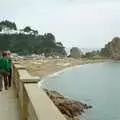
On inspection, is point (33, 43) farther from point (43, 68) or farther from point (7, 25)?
point (43, 68)

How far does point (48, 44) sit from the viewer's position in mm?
130625

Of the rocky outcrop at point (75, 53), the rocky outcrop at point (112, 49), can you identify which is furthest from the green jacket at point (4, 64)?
the rocky outcrop at point (75, 53)

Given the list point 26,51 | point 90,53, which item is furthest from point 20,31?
point 90,53

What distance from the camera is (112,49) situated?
15075cm

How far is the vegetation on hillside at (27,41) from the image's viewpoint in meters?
117

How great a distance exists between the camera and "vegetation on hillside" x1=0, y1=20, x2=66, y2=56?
117 meters

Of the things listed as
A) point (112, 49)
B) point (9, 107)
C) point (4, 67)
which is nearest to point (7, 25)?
point (112, 49)

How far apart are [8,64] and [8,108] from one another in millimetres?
3129

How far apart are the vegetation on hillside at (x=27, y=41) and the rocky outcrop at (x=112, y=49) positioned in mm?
21176

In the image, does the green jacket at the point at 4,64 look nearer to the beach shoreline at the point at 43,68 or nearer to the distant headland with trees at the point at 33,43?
the beach shoreline at the point at 43,68

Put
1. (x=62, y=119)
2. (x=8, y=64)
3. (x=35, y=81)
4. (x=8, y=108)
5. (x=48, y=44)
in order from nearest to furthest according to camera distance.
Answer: (x=62, y=119) < (x=35, y=81) < (x=8, y=108) < (x=8, y=64) < (x=48, y=44)

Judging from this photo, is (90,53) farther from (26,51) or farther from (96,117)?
(96,117)

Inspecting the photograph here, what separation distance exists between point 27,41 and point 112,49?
1647 inches

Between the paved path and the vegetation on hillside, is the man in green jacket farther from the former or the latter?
the vegetation on hillside
